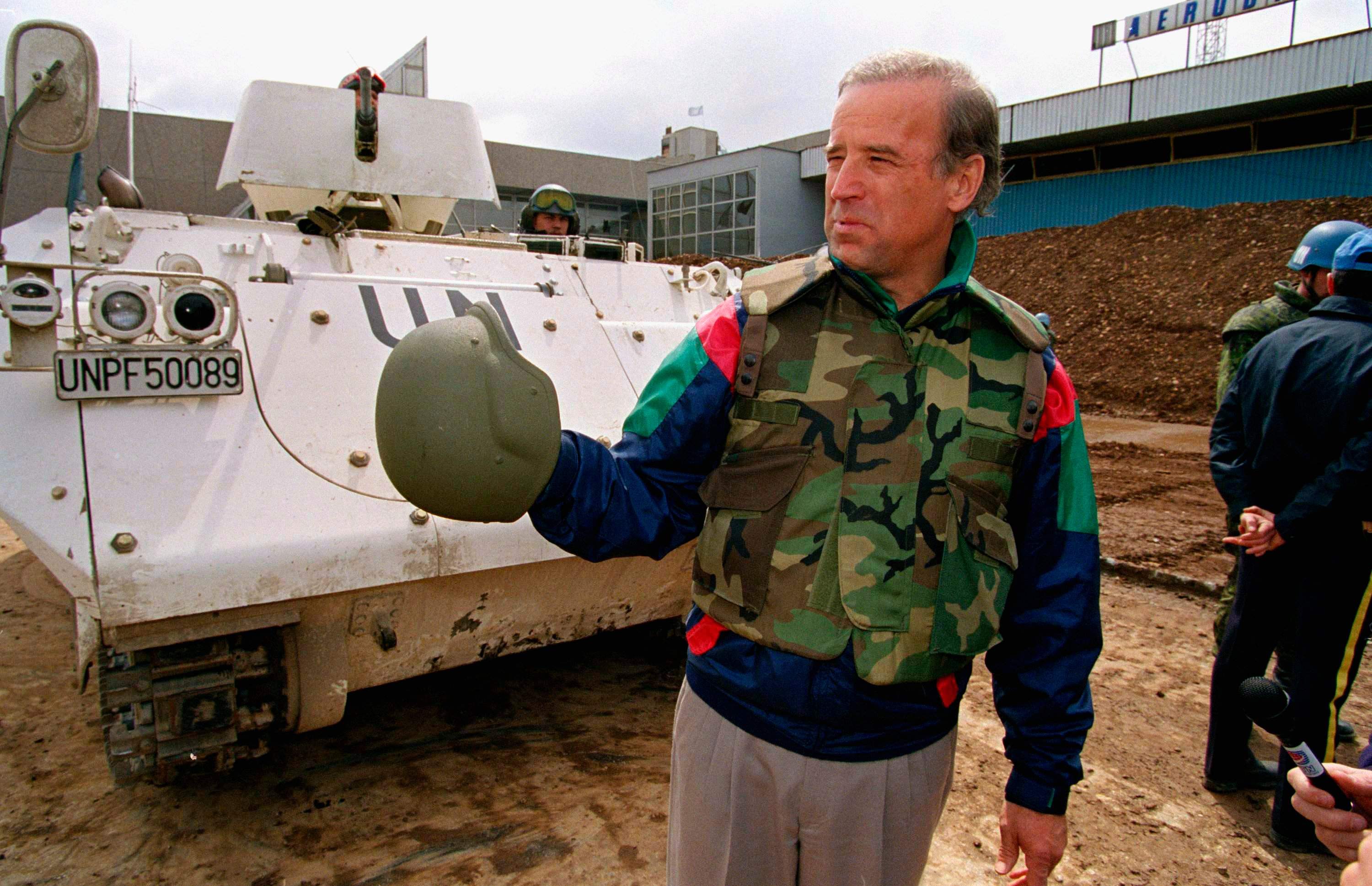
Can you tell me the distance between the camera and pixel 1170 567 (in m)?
5.55

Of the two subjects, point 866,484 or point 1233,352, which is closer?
point 866,484

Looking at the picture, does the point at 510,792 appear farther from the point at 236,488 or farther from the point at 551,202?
the point at 551,202

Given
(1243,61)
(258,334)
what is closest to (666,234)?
(1243,61)

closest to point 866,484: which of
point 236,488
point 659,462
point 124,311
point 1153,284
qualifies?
point 659,462

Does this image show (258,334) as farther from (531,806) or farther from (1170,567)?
(1170,567)

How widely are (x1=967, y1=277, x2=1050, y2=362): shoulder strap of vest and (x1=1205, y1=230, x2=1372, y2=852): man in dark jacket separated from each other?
1.77m

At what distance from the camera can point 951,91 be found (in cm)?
147

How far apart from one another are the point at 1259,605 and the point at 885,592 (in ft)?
7.10

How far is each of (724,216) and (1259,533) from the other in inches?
966

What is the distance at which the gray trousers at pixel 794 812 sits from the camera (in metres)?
1.47

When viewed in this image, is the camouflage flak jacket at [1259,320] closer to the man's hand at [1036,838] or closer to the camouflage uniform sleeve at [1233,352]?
the camouflage uniform sleeve at [1233,352]

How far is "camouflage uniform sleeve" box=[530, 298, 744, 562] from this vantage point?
1356 millimetres

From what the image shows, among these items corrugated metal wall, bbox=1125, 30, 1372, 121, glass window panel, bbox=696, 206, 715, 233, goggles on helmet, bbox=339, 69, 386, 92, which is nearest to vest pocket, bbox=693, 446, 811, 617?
goggles on helmet, bbox=339, 69, 386, 92

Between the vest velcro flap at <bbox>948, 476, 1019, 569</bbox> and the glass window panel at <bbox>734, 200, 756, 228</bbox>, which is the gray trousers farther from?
the glass window panel at <bbox>734, 200, 756, 228</bbox>
